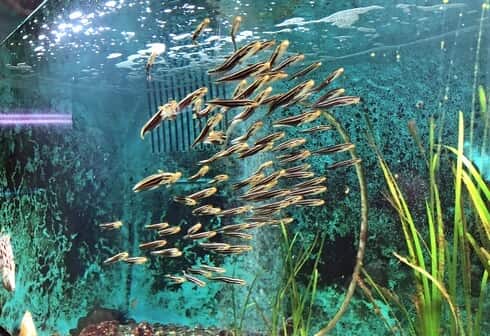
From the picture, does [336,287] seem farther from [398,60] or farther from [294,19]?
[294,19]

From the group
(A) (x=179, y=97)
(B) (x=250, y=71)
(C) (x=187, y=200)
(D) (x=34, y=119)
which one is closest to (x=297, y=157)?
(B) (x=250, y=71)

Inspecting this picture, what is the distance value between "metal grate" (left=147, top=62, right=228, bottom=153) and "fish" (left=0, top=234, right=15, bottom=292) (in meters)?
2.07

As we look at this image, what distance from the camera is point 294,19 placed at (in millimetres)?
4379

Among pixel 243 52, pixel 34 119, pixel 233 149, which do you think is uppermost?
pixel 243 52

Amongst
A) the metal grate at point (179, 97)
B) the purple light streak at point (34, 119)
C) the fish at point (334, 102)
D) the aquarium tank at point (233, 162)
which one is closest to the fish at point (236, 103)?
the aquarium tank at point (233, 162)

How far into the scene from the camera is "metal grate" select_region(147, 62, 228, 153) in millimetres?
4430

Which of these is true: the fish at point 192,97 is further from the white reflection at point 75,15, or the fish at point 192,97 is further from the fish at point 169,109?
the white reflection at point 75,15

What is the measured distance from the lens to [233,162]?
190 inches

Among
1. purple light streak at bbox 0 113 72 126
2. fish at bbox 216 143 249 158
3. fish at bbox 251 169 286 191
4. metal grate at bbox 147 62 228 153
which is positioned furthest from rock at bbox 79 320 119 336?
fish at bbox 216 143 249 158

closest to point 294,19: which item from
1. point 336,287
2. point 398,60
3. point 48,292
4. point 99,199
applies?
point 398,60

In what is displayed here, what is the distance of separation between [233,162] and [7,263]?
2751 millimetres

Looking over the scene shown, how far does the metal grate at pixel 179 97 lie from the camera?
4430mm

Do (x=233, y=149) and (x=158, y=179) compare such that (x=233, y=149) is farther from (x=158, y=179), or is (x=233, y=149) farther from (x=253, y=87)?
(x=158, y=179)

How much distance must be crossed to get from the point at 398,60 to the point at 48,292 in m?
4.72
